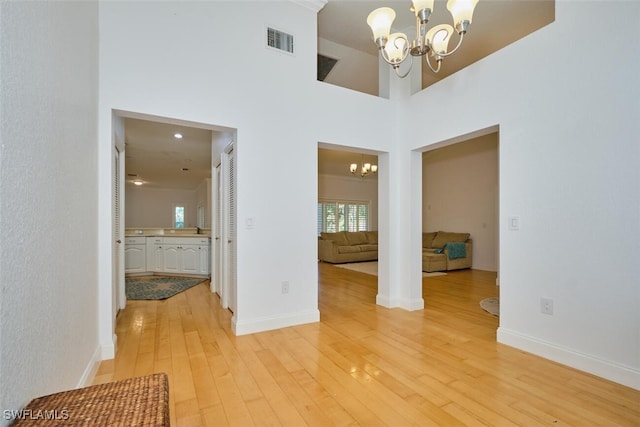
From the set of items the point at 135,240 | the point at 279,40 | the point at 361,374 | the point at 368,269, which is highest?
the point at 279,40

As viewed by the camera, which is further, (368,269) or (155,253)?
(368,269)

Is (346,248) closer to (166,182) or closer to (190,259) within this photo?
(190,259)

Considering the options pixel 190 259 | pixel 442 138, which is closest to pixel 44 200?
pixel 442 138

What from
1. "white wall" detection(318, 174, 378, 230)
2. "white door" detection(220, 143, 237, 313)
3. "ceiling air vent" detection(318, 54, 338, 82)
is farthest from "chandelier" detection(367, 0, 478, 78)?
"white wall" detection(318, 174, 378, 230)

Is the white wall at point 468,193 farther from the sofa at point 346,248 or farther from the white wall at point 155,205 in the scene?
the white wall at point 155,205

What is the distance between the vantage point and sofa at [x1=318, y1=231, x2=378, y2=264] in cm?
806

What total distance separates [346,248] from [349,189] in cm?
317

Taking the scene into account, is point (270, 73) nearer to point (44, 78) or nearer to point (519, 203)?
point (44, 78)

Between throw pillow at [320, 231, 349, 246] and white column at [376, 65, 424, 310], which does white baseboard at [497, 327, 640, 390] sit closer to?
white column at [376, 65, 424, 310]

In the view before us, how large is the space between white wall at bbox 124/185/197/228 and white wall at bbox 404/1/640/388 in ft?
38.6

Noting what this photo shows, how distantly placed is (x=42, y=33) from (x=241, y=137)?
171 cm

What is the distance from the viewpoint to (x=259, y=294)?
119 inches

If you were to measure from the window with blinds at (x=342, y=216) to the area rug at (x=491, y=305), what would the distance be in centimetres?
636

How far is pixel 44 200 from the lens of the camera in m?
1.28
